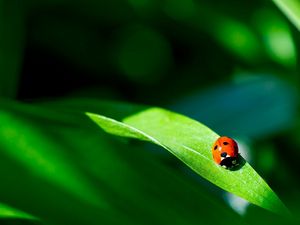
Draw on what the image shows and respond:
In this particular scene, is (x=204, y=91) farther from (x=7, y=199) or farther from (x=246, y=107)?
(x=7, y=199)

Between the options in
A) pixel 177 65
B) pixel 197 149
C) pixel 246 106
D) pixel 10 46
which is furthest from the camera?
pixel 177 65

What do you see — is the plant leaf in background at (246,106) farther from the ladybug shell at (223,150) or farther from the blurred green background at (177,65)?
the ladybug shell at (223,150)

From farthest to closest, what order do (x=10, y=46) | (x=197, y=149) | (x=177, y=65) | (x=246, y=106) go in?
(x=177, y=65)
(x=246, y=106)
(x=10, y=46)
(x=197, y=149)

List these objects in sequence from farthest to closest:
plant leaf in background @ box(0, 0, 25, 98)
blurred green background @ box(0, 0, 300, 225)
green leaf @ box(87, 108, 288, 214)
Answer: blurred green background @ box(0, 0, 300, 225) → plant leaf in background @ box(0, 0, 25, 98) → green leaf @ box(87, 108, 288, 214)

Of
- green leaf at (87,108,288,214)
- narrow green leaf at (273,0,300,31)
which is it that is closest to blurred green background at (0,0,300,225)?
green leaf at (87,108,288,214)

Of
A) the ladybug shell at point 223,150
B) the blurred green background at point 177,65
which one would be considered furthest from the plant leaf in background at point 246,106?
the ladybug shell at point 223,150

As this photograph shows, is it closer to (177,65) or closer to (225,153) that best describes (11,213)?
(225,153)

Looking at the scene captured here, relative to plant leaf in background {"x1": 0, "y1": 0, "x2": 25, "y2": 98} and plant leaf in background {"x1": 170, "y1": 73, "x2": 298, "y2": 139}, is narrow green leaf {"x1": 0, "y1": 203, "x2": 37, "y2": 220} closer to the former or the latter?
plant leaf in background {"x1": 0, "y1": 0, "x2": 25, "y2": 98}

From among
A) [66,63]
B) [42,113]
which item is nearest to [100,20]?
[66,63]

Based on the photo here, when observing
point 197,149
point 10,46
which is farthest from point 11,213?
point 10,46
